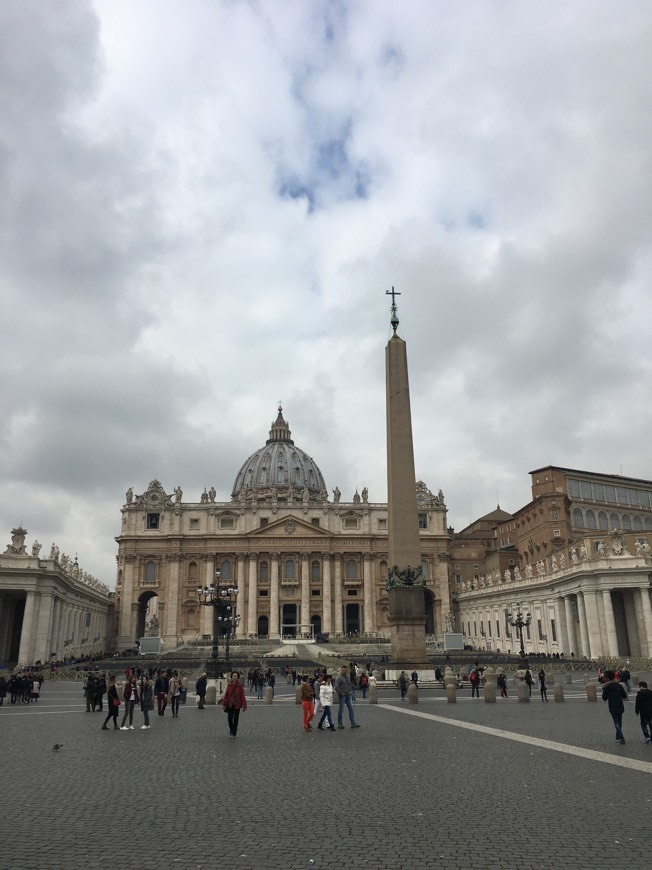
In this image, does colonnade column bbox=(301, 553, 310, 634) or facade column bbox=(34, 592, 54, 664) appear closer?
facade column bbox=(34, 592, 54, 664)

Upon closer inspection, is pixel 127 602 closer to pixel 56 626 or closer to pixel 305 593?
pixel 305 593

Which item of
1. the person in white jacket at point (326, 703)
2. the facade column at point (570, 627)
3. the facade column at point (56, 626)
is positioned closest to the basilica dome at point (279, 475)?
the facade column at point (56, 626)

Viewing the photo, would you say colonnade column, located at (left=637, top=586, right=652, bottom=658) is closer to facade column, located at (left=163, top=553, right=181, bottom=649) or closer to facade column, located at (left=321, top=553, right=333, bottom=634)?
facade column, located at (left=321, top=553, right=333, bottom=634)

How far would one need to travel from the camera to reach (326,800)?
7.64 meters

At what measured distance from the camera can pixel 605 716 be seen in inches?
640

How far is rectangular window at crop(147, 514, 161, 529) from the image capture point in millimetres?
84250

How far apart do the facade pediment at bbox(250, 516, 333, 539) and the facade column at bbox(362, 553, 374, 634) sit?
5290 mm

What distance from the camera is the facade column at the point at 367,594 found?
268 feet

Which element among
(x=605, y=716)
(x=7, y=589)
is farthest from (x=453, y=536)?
(x=605, y=716)

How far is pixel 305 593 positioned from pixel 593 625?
44.8 meters

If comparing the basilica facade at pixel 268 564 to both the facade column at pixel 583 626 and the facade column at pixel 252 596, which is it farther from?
the facade column at pixel 583 626

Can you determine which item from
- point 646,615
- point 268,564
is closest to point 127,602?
point 268,564

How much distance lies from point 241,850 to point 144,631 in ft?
276

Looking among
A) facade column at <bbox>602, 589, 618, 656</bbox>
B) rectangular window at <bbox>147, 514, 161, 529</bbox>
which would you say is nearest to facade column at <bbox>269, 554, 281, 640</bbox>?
rectangular window at <bbox>147, 514, 161, 529</bbox>
